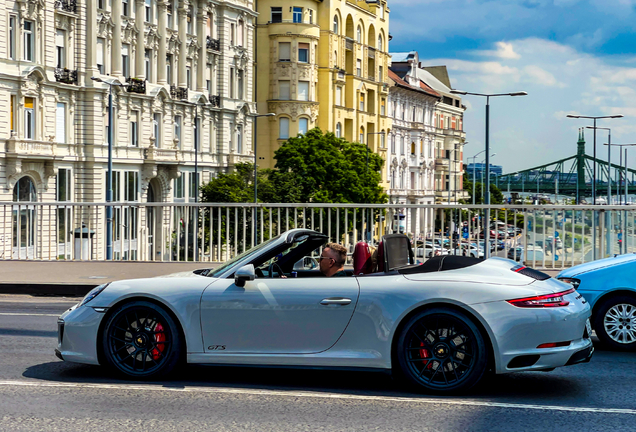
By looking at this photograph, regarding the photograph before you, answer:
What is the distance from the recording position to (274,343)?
688 cm

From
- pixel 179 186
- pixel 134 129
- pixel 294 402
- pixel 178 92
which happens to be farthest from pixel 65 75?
pixel 294 402

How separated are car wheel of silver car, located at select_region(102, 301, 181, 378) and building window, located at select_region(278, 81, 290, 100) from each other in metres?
77.3

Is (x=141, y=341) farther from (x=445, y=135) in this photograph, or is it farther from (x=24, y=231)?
(x=445, y=135)

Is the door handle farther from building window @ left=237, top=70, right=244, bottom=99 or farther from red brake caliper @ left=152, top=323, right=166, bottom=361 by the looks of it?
building window @ left=237, top=70, right=244, bottom=99

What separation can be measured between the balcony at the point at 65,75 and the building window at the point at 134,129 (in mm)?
6797

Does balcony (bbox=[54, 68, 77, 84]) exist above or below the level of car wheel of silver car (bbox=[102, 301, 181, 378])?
above

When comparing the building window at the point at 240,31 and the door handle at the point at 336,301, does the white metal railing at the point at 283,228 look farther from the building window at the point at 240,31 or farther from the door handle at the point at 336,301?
the building window at the point at 240,31

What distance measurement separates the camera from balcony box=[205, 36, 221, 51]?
69500 millimetres

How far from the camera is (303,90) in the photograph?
84.4 metres

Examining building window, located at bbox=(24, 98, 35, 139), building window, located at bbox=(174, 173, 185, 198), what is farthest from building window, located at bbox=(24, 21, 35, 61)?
building window, located at bbox=(174, 173, 185, 198)

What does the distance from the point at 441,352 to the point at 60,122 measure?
48.7 metres

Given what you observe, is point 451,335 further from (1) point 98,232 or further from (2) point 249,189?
(2) point 249,189

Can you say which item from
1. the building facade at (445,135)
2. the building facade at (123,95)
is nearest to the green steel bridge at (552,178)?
the building facade at (445,135)

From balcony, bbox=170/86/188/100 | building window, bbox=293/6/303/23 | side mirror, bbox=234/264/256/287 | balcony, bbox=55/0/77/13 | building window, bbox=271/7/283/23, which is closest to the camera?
side mirror, bbox=234/264/256/287
